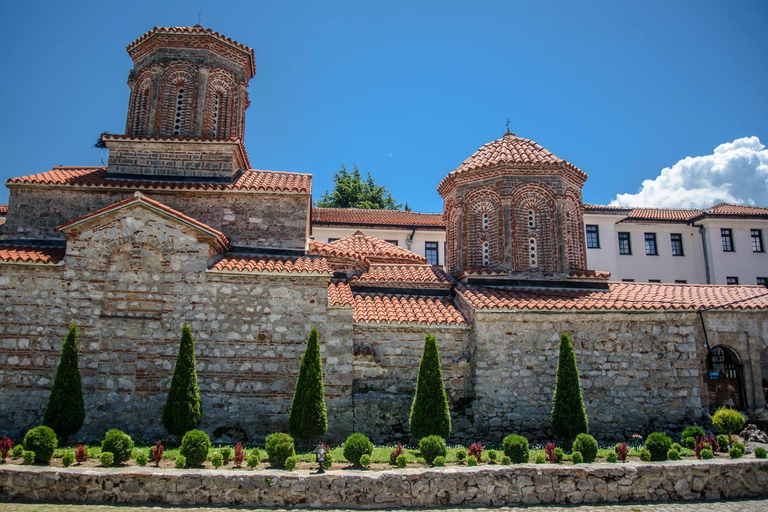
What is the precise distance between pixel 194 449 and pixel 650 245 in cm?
2309

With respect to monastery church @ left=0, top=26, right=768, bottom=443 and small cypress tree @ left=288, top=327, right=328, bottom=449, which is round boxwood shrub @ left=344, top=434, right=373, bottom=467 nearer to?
small cypress tree @ left=288, top=327, right=328, bottom=449

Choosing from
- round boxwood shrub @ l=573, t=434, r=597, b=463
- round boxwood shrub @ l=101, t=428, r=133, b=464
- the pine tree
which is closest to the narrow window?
the pine tree

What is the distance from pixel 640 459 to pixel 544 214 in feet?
21.1

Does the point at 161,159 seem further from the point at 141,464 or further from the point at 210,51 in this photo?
the point at 141,464

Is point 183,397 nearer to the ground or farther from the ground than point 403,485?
farther from the ground

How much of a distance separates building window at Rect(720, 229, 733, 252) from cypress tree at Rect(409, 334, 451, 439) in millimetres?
20964

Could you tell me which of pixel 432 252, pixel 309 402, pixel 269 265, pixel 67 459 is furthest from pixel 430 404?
pixel 432 252

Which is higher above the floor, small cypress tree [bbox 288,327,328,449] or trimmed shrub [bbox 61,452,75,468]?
small cypress tree [bbox 288,327,328,449]

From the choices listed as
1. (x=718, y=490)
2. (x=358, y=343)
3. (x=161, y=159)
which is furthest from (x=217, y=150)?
(x=718, y=490)

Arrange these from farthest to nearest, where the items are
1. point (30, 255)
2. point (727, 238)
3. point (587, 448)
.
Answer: point (727, 238)
point (30, 255)
point (587, 448)

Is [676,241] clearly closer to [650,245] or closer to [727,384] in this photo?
[650,245]

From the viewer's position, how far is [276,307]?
35.6 ft

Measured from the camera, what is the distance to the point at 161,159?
42.3 ft

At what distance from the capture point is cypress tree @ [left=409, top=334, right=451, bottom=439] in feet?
31.2
